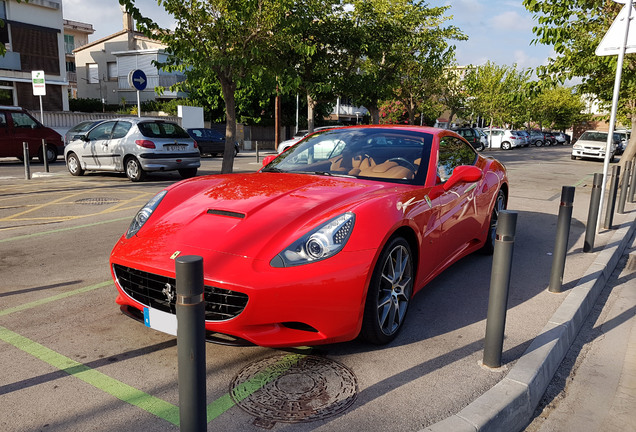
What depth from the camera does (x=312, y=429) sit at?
2.43 meters

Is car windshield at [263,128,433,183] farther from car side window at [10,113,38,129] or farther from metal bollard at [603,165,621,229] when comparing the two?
car side window at [10,113,38,129]

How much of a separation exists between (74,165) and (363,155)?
1130 cm

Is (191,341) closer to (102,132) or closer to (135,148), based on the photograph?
(135,148)

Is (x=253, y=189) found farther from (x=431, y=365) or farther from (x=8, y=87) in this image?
(x=8, y=87)

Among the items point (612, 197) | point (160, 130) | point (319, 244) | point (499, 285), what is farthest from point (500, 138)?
point (319, 244)

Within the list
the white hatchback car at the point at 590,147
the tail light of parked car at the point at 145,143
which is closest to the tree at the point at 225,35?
the tail light of parked car at the point at 145,143

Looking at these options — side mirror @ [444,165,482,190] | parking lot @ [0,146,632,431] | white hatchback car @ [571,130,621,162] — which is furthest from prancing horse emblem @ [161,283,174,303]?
white hatchback car @ [571,130,621,162]

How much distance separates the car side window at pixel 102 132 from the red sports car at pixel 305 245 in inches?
383

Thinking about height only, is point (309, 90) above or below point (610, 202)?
above

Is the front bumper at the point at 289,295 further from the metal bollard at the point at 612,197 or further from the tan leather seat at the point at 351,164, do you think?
the metal bollard at the point at 612,197

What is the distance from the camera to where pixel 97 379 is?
9.43ft

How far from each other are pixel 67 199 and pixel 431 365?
8239 millimetres

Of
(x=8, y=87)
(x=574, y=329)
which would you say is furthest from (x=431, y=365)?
(x=8, y=87)

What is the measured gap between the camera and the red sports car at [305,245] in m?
2.82
